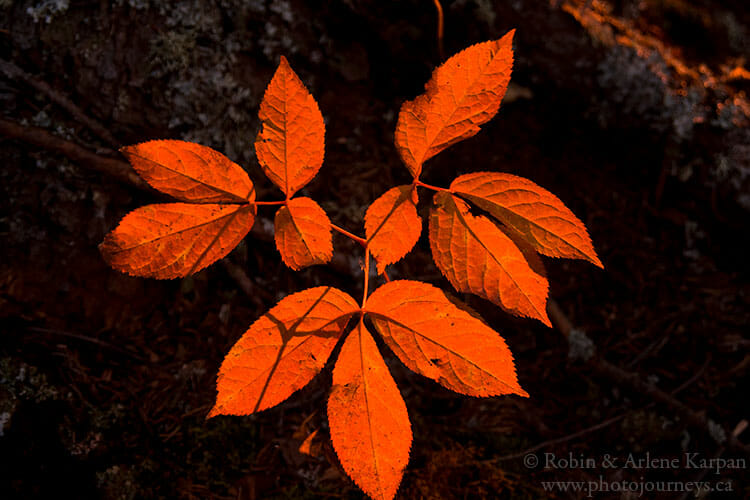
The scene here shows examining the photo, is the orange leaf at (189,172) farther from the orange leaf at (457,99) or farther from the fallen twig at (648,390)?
the fallen twig at (648,390)

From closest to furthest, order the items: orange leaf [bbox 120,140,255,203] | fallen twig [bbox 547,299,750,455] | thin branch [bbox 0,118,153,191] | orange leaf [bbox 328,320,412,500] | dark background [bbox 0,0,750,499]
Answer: orange leaf [bbox 328,320,412,500] → orange leaf [bbox 120,140,255,203] → dark background [bbox 0,0,750,499] → thin branch [bbox 0,118,153,191] → fallen twig [bbox 547,299,750,455]

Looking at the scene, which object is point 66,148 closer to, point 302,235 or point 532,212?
point 302,235

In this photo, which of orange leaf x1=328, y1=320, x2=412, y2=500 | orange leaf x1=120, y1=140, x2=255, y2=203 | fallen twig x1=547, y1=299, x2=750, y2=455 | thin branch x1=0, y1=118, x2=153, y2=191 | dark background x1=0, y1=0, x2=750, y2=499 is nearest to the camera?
orange leaf x1=328, y1=320, x2=412, y2=500

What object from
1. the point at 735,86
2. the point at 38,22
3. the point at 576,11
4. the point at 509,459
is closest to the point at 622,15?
the point at 576,11

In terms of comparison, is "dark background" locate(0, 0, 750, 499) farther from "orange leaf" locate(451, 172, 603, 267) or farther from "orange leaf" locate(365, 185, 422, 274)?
"orange leaf" locate(451, 172, 603, 267)

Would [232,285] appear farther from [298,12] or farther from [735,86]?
[735,86]

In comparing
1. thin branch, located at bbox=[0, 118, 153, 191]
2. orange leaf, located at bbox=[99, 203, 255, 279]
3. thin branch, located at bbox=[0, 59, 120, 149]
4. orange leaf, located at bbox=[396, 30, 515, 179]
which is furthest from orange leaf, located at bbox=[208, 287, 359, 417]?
thin branch, located at bbox=[0, 59, 120, 149]
